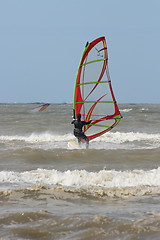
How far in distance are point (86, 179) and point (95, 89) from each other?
4782 mm

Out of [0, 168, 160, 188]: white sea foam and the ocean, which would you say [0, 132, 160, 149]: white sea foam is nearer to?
the ocean

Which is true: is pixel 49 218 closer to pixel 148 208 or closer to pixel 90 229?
pixel 90 229

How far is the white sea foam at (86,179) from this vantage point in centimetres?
661

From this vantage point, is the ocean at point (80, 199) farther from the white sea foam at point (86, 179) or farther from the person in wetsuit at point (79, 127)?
the person in wetsuit at point (79, 127)

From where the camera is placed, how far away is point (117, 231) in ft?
13.5

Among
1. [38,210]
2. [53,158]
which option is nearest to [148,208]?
[38,210]

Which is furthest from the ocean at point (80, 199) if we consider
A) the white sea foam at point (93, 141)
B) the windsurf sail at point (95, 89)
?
the white sea foam at point (93, 141)

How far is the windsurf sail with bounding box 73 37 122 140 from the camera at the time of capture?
11.0 meters

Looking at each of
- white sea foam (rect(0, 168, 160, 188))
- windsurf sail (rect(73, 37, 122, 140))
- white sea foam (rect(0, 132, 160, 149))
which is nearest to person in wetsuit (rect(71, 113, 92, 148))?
windsurf sail (rect(73, 37, 122, 140))

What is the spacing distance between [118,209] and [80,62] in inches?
259

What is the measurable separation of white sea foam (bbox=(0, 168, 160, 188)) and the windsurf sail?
402cm

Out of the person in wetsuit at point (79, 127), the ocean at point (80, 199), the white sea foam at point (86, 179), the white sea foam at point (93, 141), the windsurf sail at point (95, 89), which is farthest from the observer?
the white sea foam at point (93, 141)

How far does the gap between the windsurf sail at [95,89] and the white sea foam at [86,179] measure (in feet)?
13.2

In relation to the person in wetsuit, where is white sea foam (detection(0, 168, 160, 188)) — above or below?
below
